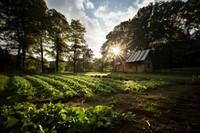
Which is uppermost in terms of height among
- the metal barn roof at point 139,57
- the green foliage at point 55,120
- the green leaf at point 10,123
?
the metal barn roof at point 139,57

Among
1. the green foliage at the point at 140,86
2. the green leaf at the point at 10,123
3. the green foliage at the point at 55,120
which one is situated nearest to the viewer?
the green leaf at the point at 10,123

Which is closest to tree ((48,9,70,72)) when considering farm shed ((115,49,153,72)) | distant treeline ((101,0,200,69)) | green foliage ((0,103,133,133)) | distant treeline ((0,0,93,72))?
distant treeline ((0,0,93,72))

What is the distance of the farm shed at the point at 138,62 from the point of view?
2963 centimetres

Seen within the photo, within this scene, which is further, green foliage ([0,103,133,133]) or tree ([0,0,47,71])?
tree ([0,0,47,71])

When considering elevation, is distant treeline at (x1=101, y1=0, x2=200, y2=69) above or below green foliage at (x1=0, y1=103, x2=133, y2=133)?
above

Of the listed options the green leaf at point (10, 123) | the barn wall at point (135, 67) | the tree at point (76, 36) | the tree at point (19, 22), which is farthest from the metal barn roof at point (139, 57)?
the green leaf at point (10, 123)

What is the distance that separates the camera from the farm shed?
2963 centimetres

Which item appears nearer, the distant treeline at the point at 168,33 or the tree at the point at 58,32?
the tree at the point at 58,32

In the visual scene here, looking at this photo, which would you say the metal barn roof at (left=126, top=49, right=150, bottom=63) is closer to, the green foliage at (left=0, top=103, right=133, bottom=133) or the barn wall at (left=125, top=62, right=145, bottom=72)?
the barn wall at (left=125, top=62, right=145, bottom=72)

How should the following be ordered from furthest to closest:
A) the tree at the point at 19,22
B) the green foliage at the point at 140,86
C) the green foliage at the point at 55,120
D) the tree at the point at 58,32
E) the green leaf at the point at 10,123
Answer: the tree at the point at 58,32
the tree at the point at 19,22
the green foliage at the point at 140,86
the green foliage at the point at 55,120
the green leaf at the point at 10,123

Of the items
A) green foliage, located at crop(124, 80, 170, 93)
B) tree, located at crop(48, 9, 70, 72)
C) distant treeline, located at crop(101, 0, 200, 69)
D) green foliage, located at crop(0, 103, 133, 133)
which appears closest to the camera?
green foliage, located at crop(0, 103, 133, 133)

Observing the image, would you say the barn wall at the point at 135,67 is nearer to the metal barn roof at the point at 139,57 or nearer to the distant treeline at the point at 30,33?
the metal barn roof at the point at 139,57

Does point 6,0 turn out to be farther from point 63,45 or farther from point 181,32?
point 181,32

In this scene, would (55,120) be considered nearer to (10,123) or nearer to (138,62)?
(10,123)
